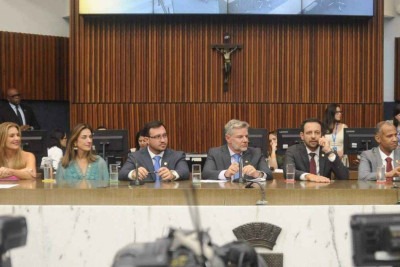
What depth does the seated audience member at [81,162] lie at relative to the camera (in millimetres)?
6621

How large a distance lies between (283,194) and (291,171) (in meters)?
0.81

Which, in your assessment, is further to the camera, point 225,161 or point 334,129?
point 334,129

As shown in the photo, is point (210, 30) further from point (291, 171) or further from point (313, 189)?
point (313, 189)

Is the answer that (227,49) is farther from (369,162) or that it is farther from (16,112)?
(369,162)

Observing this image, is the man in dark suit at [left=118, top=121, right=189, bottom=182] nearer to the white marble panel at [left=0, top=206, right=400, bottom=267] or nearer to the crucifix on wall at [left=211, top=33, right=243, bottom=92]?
the white marble panel at [left=0, top=206, right=400, bottom=267]

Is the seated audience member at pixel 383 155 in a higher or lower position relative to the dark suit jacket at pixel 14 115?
lower

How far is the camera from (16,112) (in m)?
11.5

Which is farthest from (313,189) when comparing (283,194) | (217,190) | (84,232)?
(84,232)

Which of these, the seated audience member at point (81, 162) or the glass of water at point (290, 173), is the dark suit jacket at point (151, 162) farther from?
the glass of water at point (290, 173)

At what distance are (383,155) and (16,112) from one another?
6385 millimetres

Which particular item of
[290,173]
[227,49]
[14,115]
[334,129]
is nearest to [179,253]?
[290,173]

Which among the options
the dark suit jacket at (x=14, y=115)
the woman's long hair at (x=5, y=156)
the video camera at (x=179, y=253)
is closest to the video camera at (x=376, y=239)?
the video camera at (x=179, y=253)

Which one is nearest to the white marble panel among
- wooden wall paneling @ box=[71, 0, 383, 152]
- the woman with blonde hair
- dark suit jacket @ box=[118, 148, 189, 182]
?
dark suit jacket @ box=[118, 148, 189, 182]

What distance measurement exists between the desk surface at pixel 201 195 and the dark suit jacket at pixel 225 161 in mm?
1384
